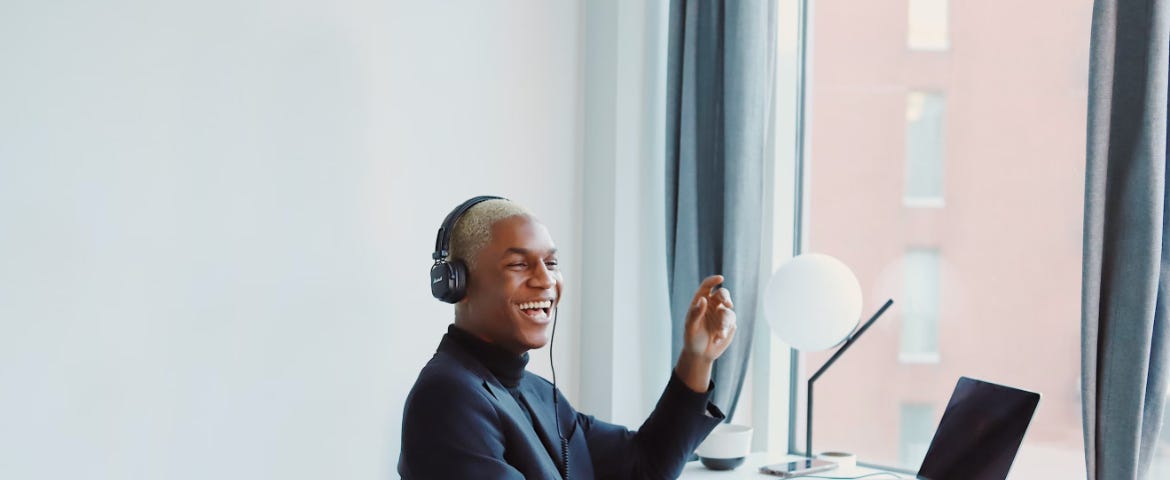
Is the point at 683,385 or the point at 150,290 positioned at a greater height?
the point at 150,290

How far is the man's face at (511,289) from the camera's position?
4.71ft

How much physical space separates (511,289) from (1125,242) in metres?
1.19

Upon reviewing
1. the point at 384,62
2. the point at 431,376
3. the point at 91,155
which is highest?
the point at 384,62

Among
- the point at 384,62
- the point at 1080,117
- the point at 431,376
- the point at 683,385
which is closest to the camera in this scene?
the point at 431,376

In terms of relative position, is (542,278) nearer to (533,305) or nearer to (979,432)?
(533,305)

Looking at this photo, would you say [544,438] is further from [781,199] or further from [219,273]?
[781,199]

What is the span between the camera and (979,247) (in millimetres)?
2641

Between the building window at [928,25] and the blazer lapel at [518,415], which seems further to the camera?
the building window at [928,25]

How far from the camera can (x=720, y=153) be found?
2582mm

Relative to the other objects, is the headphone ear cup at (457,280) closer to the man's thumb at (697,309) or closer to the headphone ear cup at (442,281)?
the headphone ear cup at (442,281)

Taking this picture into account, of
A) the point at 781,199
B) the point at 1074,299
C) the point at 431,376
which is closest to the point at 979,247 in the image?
the point at 1074,299

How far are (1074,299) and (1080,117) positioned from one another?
1.42 feet

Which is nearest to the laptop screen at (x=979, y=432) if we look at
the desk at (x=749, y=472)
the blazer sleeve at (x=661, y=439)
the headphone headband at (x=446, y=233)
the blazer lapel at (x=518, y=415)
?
the desk at (x=749, y=472)

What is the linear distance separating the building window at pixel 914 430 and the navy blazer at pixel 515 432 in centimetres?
124
